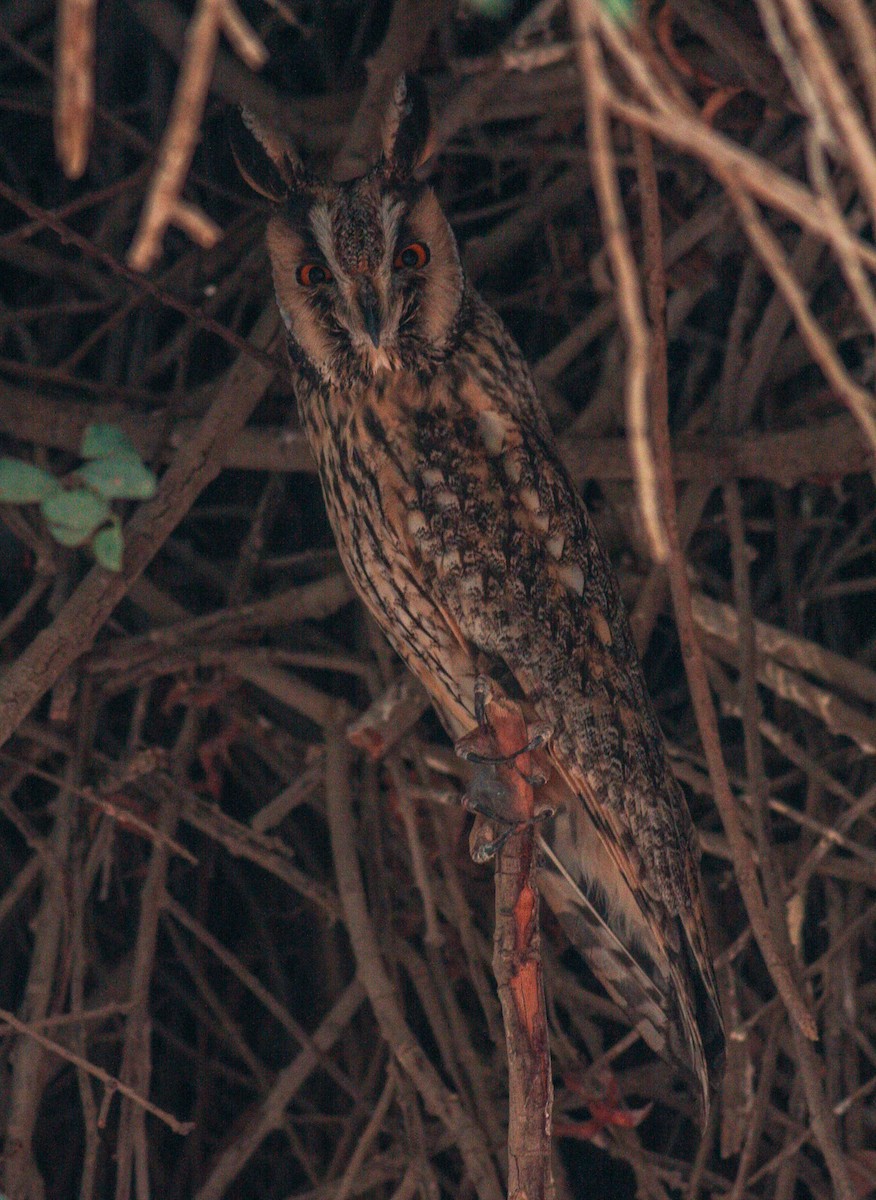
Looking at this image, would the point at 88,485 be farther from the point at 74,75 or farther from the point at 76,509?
the point at 74,75

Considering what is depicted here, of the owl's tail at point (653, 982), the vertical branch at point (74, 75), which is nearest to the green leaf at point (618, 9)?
the vertical branch at point (74, 75)

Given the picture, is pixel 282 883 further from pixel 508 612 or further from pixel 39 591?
pixel 508 612

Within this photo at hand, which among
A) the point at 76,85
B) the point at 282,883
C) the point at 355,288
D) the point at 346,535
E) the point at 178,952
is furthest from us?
the point at 282,883

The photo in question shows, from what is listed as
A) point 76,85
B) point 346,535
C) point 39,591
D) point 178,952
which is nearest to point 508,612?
point 346,535

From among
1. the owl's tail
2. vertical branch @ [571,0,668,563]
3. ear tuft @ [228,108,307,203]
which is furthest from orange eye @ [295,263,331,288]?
vertical branch @ [571,0,668,563]

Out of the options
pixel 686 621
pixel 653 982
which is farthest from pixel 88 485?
pixel 653 982

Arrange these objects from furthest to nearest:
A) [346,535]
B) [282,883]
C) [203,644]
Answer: [282,883] → [203,644] → [346,535]

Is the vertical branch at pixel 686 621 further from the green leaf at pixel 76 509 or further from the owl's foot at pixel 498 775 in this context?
the green leaf at pixel 76 509
